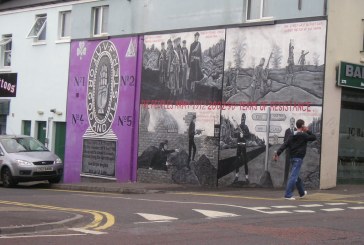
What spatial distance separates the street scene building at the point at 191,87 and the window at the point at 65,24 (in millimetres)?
44

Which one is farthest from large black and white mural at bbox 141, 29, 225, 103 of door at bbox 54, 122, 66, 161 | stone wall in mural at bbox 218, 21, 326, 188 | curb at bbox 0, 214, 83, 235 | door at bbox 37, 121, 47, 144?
curb at bbox 0, 214, 83, 235

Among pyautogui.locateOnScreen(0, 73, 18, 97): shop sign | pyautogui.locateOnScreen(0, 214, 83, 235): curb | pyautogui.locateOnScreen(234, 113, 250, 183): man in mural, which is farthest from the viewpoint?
pyautogui.locateOnScreen(0, 73, 18, 97): shop sign

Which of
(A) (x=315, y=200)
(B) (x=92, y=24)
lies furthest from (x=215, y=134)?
(B) (x=92, y=24)

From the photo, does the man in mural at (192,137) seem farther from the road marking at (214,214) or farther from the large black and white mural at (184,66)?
the road marking at (214,214)

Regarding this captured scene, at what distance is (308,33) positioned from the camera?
17594 millimetres

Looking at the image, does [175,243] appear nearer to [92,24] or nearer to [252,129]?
[252,129]

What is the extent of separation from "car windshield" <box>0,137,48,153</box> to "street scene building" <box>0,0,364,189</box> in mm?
2925

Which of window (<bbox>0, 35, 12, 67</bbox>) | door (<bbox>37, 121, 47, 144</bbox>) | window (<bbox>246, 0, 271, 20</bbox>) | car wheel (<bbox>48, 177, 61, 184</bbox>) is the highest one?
window (<bbox>246, 0, 271, 20</bbox>)

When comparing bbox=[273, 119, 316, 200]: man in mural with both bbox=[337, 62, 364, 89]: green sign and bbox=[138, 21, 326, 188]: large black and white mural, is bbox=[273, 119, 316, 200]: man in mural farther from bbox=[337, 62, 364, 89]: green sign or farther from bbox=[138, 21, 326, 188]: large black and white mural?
bbox=[337, 62, 364, 89]: green sign

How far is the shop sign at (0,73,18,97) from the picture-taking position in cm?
2822

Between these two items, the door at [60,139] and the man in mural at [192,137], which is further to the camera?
the door at [60,139]

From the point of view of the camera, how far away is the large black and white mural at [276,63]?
57.2 ft

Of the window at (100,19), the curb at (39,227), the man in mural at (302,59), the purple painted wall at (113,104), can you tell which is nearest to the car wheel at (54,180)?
the purple painted wall at (113,104)

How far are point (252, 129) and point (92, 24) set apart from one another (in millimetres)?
9316
